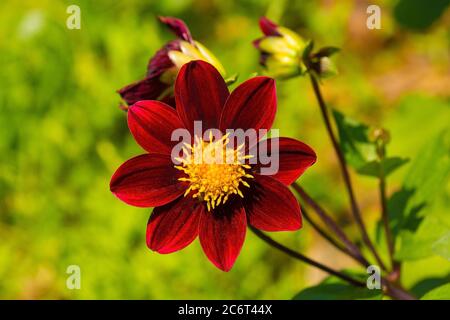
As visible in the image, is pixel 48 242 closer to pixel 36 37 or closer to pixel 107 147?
pixel 107 147

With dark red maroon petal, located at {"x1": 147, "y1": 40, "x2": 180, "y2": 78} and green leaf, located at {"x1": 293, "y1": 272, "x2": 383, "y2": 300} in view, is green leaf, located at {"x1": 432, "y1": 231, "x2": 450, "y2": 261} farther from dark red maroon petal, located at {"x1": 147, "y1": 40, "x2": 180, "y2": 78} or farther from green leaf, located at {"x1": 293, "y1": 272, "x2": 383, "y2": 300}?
dark red maroon petal, located at {"x1": 147, "y1": 40, "x2": 180, "y2": 78}

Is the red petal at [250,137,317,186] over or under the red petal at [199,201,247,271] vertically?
over

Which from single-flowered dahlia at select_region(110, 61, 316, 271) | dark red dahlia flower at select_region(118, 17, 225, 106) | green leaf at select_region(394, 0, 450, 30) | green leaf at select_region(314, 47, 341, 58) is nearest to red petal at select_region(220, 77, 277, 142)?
single-flowered dahlia at select_region(110, 61, 316, 271)

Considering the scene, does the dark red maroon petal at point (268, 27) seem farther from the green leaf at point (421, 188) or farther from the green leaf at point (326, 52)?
the green leaf at point (421, 188)

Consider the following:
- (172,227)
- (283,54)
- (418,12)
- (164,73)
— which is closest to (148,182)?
(172,227)

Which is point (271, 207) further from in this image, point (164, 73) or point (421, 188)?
point (421, 188)

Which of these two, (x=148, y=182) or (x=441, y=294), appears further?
(x=441, y=294)

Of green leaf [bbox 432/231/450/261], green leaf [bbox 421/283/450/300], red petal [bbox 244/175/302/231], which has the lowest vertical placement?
green leaf [bbox 421/283/450/300]
